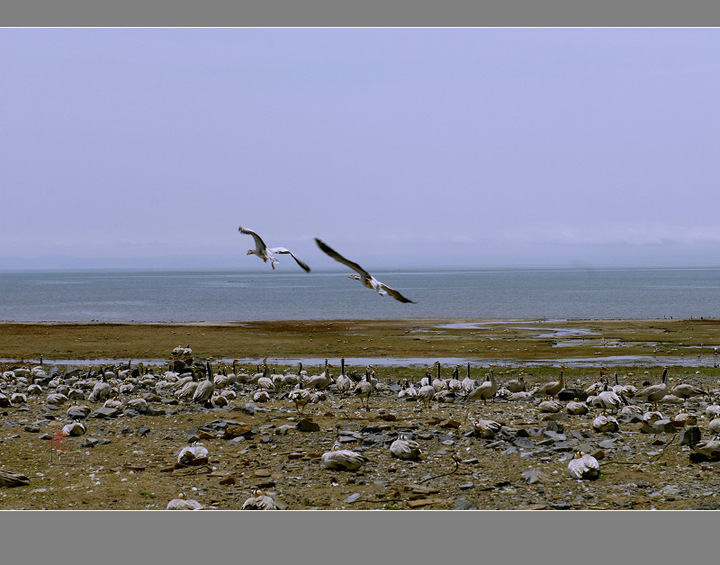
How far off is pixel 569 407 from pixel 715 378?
10.9 m

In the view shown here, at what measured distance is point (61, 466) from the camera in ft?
41.7

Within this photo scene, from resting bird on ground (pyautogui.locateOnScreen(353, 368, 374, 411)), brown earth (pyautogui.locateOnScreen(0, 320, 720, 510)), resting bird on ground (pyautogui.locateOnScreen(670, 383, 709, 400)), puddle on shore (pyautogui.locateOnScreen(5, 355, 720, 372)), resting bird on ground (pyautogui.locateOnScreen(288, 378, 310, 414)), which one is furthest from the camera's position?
puddle on shore (pyautogui.locateOnScreen(5, 355, 720, 372))

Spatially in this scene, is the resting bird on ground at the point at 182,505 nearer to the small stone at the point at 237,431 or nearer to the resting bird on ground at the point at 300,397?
the small stone at the point at 237,431

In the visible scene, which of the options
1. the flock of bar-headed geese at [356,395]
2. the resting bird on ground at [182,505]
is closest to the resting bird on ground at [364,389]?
the flock of bar-headed geese at [356,395]

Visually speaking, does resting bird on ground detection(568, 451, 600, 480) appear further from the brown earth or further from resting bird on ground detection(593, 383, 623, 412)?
resting bird on ground detection(593, 383, 623, 412)

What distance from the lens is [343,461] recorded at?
1182cm

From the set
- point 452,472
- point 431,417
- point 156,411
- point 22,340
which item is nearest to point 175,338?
point 22,340

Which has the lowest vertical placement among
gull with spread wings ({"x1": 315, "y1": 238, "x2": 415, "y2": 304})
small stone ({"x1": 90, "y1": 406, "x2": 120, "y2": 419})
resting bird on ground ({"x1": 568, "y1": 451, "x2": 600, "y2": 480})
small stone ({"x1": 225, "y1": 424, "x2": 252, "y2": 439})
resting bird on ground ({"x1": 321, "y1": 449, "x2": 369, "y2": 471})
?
small stone ({"x1": 90, "y1": 406, "x2": 120, "y2": 419})

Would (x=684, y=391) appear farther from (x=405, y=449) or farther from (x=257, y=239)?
(x=257, y=239)

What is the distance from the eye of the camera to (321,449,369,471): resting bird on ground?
11.8 m

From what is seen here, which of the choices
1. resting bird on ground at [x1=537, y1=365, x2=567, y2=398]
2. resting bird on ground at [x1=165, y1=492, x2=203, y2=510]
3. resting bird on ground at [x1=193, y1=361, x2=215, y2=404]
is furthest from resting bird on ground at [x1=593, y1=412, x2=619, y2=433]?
resting bird on ground at [x1=193, y1=361, x2=215, y2=404]

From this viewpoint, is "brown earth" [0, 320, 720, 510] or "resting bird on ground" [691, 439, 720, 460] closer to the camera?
"brown earth" [0, 320, 720, 510]

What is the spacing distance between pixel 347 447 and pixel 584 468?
4455mm

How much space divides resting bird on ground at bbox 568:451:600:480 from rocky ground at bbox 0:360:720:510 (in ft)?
0.55
